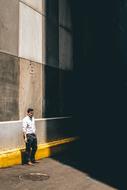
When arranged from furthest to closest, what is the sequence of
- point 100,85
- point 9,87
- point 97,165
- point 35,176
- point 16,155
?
point 100,85
point 97,165
point 9,87
point 16,155
point 35,176

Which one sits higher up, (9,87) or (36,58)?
(36,58)

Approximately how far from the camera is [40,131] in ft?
47.1

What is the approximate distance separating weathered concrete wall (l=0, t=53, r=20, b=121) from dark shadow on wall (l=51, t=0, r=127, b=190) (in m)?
2.76

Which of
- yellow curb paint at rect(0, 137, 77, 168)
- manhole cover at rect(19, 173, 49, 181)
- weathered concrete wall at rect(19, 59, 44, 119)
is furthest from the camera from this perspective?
weathered concrete wall at rect(19, 59, 44, 119)

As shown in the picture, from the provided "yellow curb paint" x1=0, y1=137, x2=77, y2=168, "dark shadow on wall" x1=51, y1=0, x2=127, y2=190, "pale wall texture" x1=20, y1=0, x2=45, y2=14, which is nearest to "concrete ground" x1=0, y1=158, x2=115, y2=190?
"yellow curb paint" x1=0, y1=137, x2=77, y2=168

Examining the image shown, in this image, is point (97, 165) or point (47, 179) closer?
point (47, 179)

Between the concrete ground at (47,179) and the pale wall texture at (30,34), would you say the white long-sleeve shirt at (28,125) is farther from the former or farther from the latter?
the pale wall texture at (30,34)

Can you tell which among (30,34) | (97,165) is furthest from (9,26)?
(97,165)

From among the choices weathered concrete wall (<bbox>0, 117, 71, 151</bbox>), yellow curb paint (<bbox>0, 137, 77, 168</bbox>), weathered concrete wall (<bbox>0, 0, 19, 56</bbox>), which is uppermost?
weathered concrete wall (<bbox>0, 0, 19, 56</bbox>)

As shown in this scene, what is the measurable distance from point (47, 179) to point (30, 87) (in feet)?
14.5

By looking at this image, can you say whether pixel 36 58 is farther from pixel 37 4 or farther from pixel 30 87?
pixel 37 4

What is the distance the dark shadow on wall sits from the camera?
16125mm

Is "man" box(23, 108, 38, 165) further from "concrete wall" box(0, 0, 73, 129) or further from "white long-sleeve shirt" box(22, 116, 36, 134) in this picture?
"concrete wall" box(0, 0, 73, 129)

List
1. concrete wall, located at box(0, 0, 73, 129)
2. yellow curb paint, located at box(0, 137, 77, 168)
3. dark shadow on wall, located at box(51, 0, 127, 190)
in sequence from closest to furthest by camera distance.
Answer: yellow curb paint, located at box(0, 137, 77, 168)
concrete wall, located at box(0, 0, 73, 129)
dark shadow on wall, located at box(51, 0, 127, 190)
